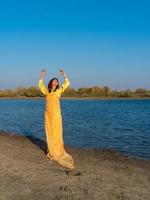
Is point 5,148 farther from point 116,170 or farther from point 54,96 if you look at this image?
point 116,170

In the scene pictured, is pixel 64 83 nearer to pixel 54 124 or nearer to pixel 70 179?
pixel 54 124

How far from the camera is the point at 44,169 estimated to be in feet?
32.9

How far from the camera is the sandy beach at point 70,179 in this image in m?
7.81

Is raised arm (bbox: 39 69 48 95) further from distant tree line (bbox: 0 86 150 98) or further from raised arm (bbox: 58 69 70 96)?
distant tree line (bbox: 0 86 150 98)

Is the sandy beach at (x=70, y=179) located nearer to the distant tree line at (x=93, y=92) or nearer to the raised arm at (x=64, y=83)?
the raised arm at (x=64, y=83)

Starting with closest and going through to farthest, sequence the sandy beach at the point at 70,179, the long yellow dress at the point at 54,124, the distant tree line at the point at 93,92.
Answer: the sandy beach at the point at 70,179, the long yellow dress at the point at 54,124, the distant tree line at the point at 93,92

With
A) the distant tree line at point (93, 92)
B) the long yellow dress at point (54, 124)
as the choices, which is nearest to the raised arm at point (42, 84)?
the long yellow dress at point (54, 124)

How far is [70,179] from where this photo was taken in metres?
8.97

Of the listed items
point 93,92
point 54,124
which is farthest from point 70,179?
point 93,92

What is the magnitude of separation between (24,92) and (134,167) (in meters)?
126

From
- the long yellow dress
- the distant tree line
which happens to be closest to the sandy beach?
the long yellow dress

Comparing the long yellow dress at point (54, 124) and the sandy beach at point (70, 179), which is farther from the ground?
the long yellow dress at point (54, 124)

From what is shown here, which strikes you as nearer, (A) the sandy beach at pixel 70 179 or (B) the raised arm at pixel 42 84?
(A) the sandy beach at pixel 70 179

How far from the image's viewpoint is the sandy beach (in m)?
7.81
